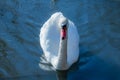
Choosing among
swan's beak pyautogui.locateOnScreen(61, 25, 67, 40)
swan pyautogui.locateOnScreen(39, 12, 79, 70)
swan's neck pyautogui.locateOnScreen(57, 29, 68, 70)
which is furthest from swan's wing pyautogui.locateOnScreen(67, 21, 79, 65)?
swan's beak pyautogui.locateOnScreen(61, 25, 67, 40)

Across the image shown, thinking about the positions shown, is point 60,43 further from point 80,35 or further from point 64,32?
point 80,35

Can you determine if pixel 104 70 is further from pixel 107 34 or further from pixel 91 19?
pixel 91 19

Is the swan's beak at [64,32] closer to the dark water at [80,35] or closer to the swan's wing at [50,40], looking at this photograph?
the swan's wing at [50,40]

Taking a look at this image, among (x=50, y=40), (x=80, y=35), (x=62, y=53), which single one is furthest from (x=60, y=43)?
(x=80, y=35)

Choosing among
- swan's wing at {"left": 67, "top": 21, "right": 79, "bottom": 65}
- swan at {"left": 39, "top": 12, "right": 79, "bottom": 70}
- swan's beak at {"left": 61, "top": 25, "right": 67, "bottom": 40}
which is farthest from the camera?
swan's wing at {"left": 67, "top": 21, "right": 79, "bottom": 65}

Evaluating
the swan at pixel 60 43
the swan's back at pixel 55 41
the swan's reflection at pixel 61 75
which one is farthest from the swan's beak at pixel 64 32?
the swan's reflection at pixel 61 75

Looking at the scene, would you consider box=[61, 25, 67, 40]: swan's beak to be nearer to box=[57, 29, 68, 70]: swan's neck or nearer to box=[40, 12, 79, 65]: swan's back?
box=[57, 29, 68, 70]: swan's neck

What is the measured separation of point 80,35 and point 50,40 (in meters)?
1.09

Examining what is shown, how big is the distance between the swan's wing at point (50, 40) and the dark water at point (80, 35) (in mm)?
233

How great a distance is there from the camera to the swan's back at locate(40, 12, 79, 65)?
276 inches

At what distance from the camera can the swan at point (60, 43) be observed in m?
6.64

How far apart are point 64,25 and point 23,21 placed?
2.27 meters

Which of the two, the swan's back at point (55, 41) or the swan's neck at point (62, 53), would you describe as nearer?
the swan's neck at point (62, 53)

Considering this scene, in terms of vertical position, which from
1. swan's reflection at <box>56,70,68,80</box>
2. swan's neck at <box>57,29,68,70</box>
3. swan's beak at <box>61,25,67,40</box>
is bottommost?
swan's reflection at <box>56,70,68,80</box>
